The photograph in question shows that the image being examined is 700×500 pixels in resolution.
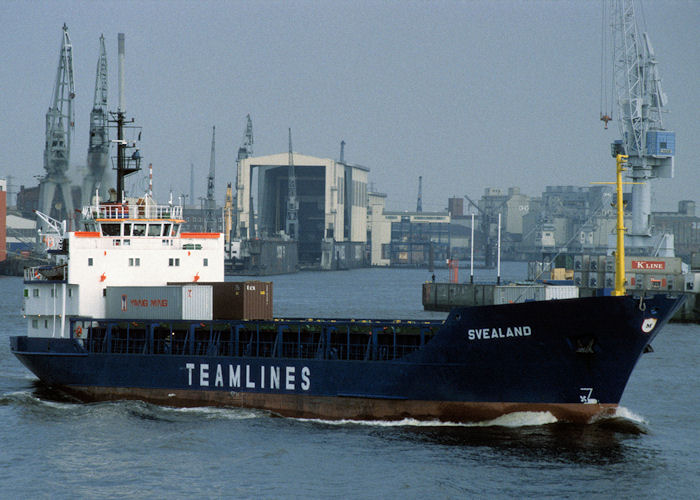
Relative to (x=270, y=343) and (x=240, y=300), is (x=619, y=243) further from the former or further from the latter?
(x=240, y=300)

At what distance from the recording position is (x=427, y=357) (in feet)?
105

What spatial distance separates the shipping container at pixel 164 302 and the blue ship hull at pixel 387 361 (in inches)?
24.0

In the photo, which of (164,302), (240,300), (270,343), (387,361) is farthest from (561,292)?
(164,302)

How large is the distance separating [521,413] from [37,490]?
15.7 m

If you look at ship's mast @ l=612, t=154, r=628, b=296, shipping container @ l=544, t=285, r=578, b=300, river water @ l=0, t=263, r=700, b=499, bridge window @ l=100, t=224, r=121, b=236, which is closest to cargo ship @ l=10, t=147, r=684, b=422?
bridge window @ l=100, t=224, r=121, b=236

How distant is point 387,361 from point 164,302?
9848mm

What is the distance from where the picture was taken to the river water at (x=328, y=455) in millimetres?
26688

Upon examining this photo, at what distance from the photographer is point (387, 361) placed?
106 ft

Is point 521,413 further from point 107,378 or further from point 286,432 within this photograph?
point 107,378

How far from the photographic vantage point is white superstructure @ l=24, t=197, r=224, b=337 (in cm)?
3862

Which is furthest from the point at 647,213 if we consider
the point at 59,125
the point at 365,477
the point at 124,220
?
the point at 59,125

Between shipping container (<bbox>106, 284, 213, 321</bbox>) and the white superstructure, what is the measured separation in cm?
151

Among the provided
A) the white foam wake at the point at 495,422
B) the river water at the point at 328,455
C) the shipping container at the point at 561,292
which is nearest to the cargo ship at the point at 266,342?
the white foam wake at the point at 495,422

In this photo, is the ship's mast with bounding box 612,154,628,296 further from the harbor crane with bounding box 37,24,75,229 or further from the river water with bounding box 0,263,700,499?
the harbor crane with bounding box 37,24,75,229
